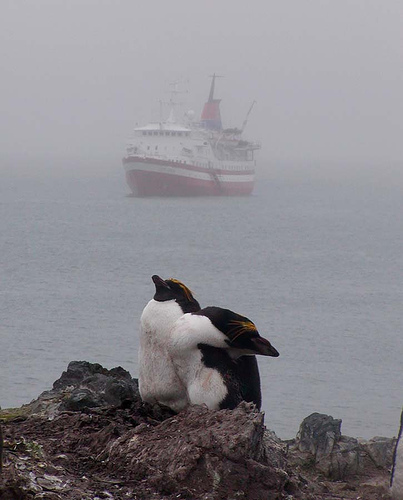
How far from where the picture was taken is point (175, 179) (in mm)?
82750

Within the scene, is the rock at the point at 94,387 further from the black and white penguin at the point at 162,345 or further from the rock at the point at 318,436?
the rock at the point at 318,436

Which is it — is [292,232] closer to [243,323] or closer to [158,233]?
[158,233]

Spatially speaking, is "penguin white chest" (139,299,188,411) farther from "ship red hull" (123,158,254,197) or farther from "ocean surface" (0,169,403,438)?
"ship red hull" (123,158,254,197)

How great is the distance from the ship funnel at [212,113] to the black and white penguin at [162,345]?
94.4 m

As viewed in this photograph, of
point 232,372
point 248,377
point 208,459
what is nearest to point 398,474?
point 248,377

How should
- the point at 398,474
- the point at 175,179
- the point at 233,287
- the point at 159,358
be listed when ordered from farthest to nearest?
the point at 175,179, the point at 233,287, the point at 398,474, the point at 159,358

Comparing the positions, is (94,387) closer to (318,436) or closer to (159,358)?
(159,358)

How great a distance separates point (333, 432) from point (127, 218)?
6664 cm

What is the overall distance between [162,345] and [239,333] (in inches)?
22.3

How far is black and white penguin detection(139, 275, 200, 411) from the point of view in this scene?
5.70 meters

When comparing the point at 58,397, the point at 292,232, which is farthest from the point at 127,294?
the point at 58,397

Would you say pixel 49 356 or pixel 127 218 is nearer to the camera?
pixel 49 356

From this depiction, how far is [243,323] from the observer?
17.6 feet

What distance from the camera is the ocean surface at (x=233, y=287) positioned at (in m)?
26.8
